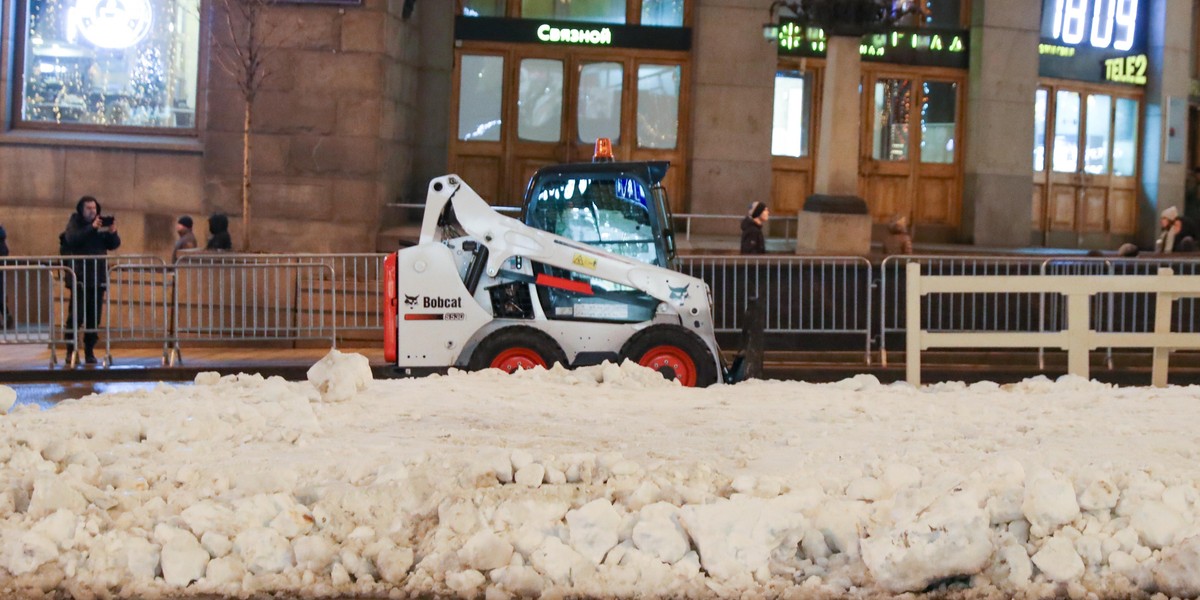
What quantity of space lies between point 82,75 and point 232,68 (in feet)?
9.73

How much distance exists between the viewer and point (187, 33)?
24.9 metres

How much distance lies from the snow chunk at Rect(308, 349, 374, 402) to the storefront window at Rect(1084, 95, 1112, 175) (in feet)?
72.6

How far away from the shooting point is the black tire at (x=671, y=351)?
14445mm

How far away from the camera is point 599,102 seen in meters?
27.6

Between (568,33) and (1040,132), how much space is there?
32.3 ft

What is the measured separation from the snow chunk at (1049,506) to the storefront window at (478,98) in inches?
812

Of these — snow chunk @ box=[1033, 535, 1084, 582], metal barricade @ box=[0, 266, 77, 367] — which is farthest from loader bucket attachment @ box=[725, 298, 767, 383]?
snow chunk @ box=[1033, 535, 1084, 582]

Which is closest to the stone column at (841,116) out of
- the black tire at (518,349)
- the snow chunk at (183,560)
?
the black tire at (518,349)

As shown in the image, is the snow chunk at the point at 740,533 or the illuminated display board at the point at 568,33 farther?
the illuminated display board at the point at 568,33

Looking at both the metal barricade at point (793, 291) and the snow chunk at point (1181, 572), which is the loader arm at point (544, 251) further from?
the snow chunk at point (1181, 572)

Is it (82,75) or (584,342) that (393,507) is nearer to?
(584,342)

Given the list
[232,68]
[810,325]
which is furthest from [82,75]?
[810,325]

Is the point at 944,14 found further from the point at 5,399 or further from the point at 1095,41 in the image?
the point at 5,399

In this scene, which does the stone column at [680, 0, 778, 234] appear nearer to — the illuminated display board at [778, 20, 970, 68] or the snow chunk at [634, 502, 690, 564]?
the illuminated display board at [778, 20, 970, 68]
